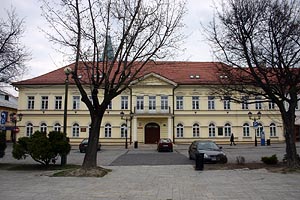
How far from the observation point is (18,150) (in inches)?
649

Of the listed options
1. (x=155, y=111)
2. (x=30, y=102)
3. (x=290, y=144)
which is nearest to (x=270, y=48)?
(x=290, y=144)

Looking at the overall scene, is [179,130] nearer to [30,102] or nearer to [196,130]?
[196,130]

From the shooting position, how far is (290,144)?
52.2 feet

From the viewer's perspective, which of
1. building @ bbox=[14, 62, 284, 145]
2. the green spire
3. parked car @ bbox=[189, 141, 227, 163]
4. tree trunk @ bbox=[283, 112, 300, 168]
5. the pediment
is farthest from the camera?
building @ bbox=[14, 62, 284, 145]

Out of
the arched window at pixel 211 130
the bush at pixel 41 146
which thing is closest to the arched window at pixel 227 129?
the arched window at pixel 211 130

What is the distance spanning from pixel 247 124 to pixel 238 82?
98.1ft

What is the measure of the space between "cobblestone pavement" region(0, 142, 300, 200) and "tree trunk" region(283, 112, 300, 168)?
199cm

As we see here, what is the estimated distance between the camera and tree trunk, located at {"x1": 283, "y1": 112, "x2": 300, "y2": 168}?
15.4 meters

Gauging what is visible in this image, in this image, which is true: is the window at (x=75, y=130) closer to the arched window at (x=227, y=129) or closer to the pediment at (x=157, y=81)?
the pediment at (x=157, y=81)

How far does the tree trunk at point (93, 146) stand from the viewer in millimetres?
14523

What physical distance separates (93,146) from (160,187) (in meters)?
5.01

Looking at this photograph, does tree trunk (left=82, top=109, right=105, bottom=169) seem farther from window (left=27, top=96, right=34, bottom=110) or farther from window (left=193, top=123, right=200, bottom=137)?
window (left=27, top=96, right=34, bottom=110)

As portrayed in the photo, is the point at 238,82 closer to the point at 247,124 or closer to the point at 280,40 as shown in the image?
the point at 280,40

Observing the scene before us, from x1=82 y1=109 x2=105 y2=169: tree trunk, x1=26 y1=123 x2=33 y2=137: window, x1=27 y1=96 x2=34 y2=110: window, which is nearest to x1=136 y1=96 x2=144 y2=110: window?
x1=27 y1=96 x2=34 y2=110: window
